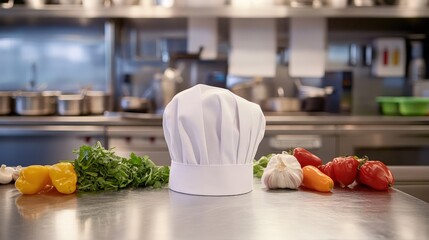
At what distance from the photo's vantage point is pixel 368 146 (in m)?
3.24

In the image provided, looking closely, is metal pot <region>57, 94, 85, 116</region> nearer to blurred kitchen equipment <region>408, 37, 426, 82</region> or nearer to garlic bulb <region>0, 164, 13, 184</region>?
garlic bulb <region>0, 164, 13, 184</region>

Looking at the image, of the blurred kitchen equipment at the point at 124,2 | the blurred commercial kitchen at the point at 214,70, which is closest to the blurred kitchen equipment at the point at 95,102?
the blurred commercial kitchen at the point at 214,70

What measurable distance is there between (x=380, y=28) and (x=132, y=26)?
6.48 ft

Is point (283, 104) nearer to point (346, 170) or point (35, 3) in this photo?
point (35, 3)

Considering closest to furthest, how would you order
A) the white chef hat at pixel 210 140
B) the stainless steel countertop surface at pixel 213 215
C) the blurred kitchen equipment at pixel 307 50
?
the stainless steel countertop surface at pixel 213 215, the white chef hat at pixel 210 140, the blurred kitchen equipment at pixel 307 50

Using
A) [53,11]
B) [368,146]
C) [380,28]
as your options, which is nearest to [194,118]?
[368,146]

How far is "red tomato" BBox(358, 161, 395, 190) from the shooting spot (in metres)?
1.25

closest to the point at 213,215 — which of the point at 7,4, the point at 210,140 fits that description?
the point at 210,140

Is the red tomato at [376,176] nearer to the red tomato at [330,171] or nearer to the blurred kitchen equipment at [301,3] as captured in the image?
the red tomato at [330,171]

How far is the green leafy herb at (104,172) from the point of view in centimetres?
121

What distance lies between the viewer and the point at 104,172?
1.22 meters

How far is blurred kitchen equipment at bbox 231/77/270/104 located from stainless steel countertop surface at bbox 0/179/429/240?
2533 mm

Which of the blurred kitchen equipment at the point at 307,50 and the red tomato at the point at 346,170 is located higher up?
the blurred kitchen equipment at the point at 307,50

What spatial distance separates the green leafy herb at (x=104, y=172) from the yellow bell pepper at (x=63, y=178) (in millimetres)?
28
